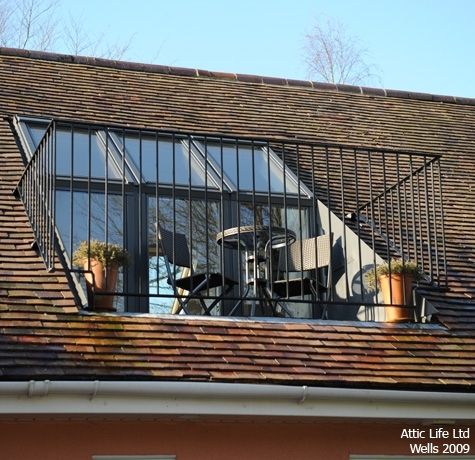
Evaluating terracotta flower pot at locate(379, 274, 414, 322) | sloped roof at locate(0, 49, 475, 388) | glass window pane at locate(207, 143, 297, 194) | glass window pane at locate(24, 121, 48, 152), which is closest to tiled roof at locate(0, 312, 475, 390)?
sloped roof at locate(0, 49, 475, 388)

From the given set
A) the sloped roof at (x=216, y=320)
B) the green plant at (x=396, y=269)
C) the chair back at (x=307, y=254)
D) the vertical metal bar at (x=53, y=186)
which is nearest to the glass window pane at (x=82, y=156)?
the sloped roof at (x=216, y=320)

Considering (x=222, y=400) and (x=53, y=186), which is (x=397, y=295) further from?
(x=53, y=186)

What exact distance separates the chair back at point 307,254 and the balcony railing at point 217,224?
0.04 feet

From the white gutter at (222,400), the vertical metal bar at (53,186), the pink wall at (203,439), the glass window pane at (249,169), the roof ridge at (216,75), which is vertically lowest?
the pink wall at (203,439)

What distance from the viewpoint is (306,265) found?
946cm

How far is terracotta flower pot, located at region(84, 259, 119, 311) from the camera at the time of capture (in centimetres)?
830

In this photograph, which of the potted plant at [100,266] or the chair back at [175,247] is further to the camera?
the chair back at [175,247]

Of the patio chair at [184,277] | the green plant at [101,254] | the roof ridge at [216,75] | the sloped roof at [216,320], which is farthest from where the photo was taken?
the roof ridge at [216,75]

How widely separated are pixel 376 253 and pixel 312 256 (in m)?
0.61

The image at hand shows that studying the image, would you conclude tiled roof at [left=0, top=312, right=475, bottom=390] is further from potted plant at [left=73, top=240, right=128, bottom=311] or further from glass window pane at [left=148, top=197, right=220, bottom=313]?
glass window pane at [left=148, top=197, right=220, bottom=313]

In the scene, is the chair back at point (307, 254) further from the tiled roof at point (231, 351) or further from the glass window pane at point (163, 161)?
the glass window pane at point (163, 161)

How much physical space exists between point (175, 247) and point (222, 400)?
188cm

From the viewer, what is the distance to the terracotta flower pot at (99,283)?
8.30 m

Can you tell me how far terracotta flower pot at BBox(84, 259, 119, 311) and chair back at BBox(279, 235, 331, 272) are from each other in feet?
5.13
